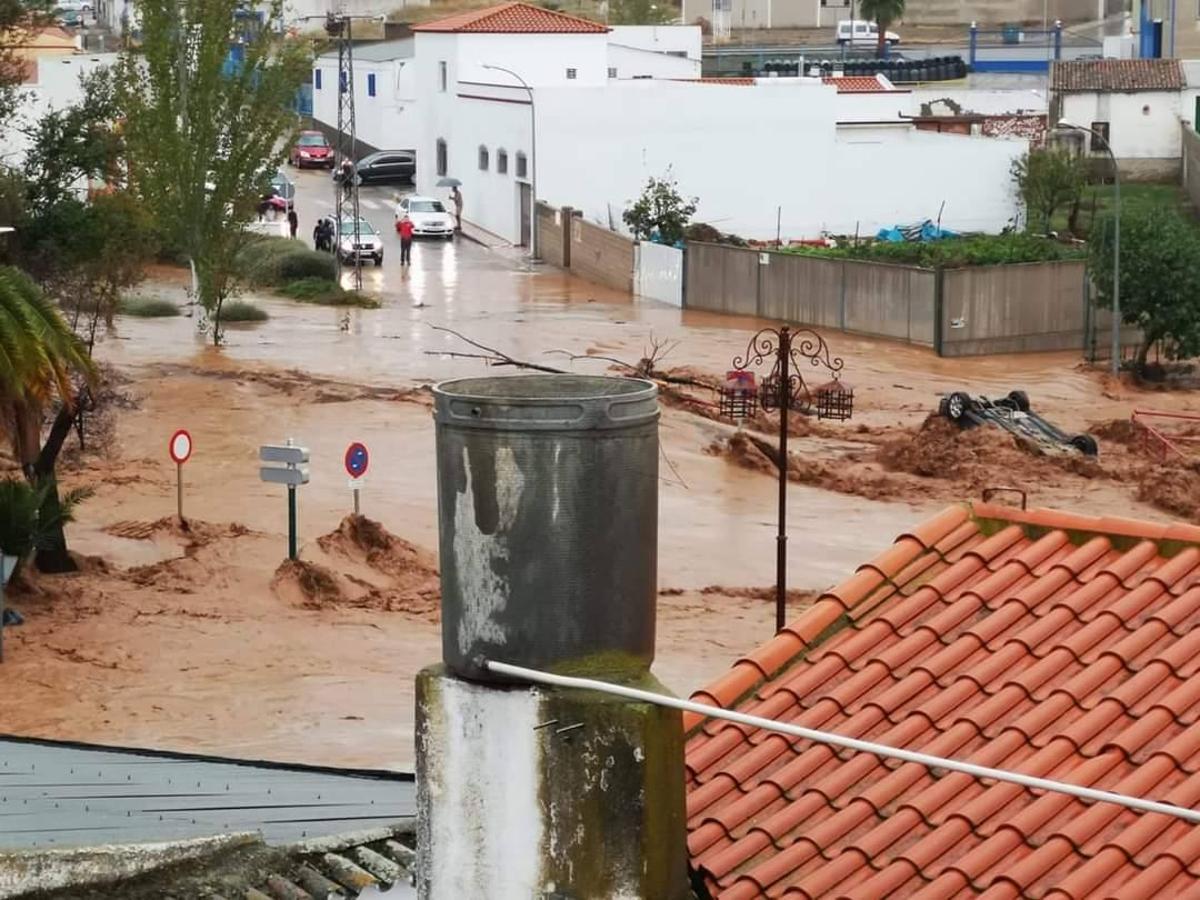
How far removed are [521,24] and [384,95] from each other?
1083cm

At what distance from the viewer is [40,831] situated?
310 inches

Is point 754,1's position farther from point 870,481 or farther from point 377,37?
point 870,481

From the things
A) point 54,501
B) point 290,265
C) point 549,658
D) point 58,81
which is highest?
point 58,81

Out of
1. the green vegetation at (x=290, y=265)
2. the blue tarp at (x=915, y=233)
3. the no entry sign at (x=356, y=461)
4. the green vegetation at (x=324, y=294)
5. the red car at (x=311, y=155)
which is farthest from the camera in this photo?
the red car at (x=311, y=155)

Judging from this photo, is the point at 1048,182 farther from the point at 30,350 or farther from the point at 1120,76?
the point at 30,350

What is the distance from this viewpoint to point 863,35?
99.0 m

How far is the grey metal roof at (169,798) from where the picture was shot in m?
7.93

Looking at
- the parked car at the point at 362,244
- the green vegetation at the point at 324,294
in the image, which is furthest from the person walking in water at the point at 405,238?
the green vegetation at the point at 324,294

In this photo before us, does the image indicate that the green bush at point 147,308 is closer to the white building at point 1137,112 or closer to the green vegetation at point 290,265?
the green vegetation at point 290,265

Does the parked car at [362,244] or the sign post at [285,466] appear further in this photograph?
the parked car at [362,244]

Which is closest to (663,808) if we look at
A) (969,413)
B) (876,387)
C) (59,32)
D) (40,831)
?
(40,831)

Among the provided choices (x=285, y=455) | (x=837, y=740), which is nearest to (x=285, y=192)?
(x=285, y=455)

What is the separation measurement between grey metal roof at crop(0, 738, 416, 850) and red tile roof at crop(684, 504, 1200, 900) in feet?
6.36

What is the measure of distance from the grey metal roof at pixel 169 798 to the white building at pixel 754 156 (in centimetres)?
4627
